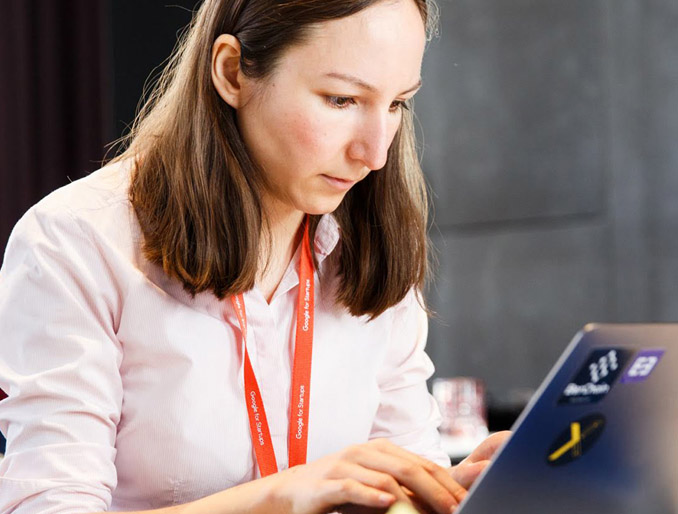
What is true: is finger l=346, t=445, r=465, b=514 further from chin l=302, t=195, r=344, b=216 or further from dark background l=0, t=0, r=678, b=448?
dark background l=0, t=0, r=678, b=448

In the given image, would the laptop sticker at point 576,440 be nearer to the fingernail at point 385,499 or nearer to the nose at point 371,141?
the fingernail at point 385,499

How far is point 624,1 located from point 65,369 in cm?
391

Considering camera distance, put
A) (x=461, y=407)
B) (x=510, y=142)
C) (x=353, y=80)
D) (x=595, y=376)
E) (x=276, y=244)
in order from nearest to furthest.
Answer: (x=595, y=376) < (x=353, y=80) < (x=276, y=244) < (x=461, y=407) < (x=510, y=142)

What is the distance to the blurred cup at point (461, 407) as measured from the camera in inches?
132

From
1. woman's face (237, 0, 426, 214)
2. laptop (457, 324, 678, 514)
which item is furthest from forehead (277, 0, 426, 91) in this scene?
laptop (457, 324, 678, 514)

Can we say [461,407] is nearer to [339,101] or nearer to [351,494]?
[339,101]

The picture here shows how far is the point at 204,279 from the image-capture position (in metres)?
1.33

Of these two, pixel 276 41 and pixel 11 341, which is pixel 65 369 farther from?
pixel 276 41

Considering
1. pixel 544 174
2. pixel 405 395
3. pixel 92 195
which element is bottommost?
pixel 544 174

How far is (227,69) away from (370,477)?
68 centimetres

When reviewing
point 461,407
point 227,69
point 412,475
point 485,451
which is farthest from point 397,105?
point 461,407

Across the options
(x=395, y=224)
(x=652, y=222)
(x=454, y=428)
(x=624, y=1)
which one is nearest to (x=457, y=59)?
(x=624, y=1)

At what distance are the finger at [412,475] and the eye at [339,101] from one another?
513 millimetres

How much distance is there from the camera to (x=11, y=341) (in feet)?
4.07
